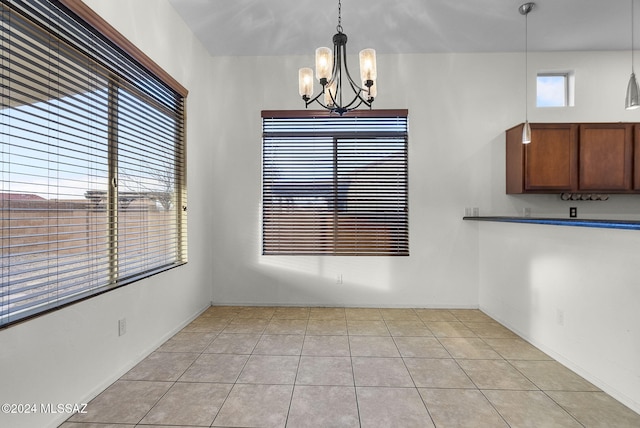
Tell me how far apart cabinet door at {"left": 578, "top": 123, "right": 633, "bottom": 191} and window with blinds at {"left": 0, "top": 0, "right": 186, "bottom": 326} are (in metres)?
4.29

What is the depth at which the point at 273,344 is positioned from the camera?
2799 mm

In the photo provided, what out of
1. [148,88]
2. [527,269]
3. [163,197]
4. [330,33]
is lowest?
[527,269]

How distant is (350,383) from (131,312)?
169 centimetres

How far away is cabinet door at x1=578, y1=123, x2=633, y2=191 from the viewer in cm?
341

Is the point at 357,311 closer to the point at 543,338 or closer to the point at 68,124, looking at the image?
the point at 543,338

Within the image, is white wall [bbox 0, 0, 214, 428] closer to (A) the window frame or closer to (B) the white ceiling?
(B) the white ceiling

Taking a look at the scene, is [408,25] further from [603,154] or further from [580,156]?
[603,154]

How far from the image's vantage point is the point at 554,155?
3.43 m

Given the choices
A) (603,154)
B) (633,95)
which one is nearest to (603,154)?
(603,154)

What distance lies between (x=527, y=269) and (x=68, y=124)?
3645 millimetres

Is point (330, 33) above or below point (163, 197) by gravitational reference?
above

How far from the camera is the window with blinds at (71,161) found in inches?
60.2

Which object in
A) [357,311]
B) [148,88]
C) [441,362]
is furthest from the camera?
[357,311]

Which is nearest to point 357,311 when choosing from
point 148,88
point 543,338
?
point 543,338
